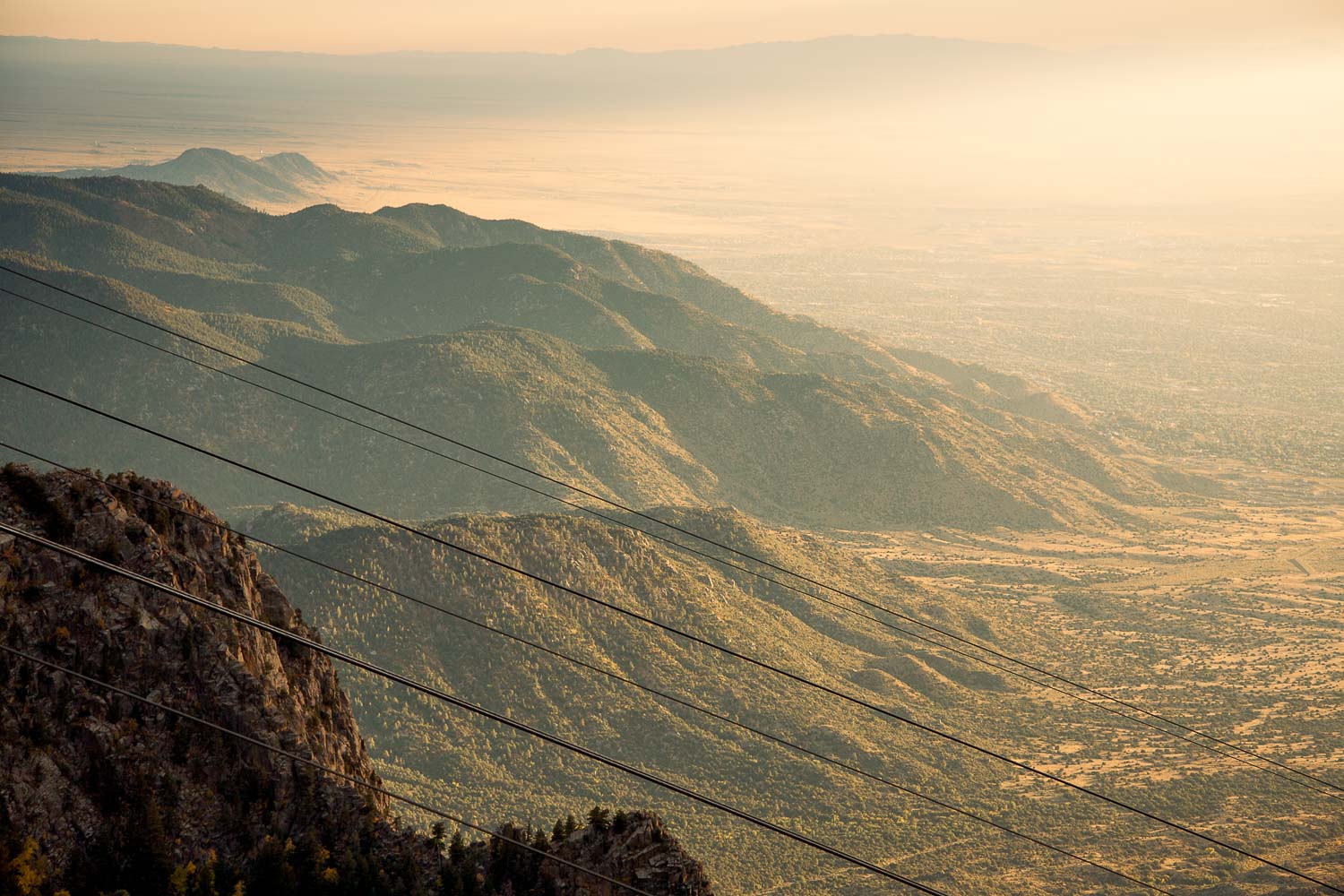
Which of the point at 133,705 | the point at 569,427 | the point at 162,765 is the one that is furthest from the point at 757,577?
the point at 162,765

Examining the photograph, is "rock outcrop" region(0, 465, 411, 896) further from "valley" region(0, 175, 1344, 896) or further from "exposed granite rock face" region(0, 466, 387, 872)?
"valley" region(0, 175, 1344, 896)

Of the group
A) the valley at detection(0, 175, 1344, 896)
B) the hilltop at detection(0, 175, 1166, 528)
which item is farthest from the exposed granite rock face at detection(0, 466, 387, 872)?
the hilltop at detection(0, 175, 1166, 528)

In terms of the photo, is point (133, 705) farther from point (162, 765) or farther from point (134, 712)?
point (162, 765)

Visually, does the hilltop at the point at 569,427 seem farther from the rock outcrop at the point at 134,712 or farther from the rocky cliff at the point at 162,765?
the rocky cliff at the point at 162,765

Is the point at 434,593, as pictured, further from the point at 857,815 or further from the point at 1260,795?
the point at 1260,795

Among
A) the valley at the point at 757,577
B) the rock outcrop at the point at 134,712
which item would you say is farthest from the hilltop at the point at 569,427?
the rock outcrop at the point at 134,712
